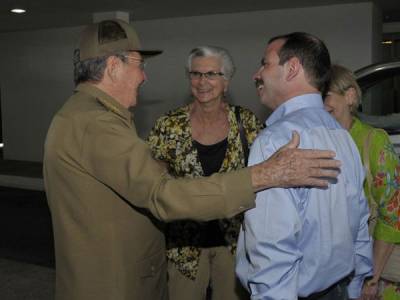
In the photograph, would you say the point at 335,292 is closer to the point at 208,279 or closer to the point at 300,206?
the point at 300,206

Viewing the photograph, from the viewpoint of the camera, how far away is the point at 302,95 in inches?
70.9

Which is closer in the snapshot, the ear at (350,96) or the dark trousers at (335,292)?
the dark trousers at (335,292)

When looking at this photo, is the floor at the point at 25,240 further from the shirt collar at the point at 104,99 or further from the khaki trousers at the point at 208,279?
the shirt collar at the point at 104,99

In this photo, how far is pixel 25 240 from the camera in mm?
6547

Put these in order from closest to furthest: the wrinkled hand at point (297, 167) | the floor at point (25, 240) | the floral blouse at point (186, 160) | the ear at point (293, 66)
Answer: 1. the wrinkled hand at point (297, 167)
2. the ear at point (293, 66)
3. the floral blouse at point (186, 160)
4. the floor at point (25, 240)

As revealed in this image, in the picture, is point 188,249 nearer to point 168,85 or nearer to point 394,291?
point 394,291

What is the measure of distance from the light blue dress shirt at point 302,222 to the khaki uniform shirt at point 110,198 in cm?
10

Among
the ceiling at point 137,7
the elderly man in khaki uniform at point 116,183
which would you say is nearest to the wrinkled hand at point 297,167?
the elderly man in khaki uniform at point 116,183


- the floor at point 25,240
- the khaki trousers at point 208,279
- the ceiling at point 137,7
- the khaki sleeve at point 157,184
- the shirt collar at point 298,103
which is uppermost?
the ceiling at point 137,7

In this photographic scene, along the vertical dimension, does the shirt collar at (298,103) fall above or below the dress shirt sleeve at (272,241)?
above

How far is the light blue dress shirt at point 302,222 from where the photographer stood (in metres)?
1.66

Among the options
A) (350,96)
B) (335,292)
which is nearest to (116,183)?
(335,292)

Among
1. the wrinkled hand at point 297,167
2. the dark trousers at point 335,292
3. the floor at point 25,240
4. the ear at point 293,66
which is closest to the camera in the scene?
the wrinkled hand at point 297,167

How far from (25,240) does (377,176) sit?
5.26 metres
